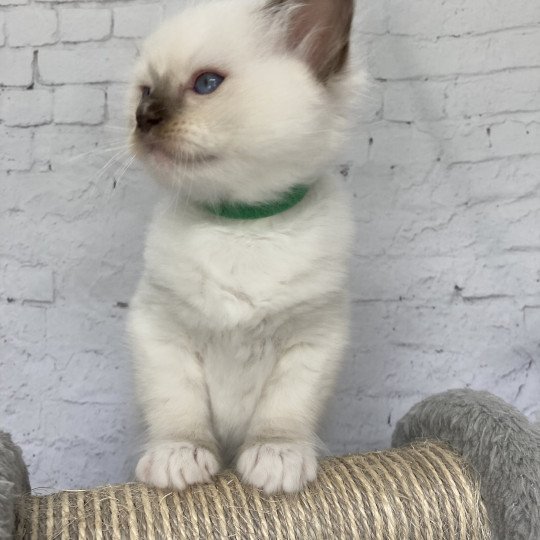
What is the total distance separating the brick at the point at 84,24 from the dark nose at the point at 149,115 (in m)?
0.70

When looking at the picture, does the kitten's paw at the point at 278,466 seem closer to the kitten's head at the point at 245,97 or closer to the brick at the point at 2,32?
the kitten's head at the point at 245,97

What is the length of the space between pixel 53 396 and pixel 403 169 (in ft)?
3.28

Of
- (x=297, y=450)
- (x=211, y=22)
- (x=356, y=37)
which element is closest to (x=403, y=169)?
(x=356, y=37)

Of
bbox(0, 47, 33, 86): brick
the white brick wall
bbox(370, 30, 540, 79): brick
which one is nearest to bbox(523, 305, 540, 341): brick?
the white brick wall

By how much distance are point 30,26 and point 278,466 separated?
118cm

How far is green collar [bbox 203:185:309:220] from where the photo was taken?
990 mm

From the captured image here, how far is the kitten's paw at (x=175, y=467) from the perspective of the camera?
83cm

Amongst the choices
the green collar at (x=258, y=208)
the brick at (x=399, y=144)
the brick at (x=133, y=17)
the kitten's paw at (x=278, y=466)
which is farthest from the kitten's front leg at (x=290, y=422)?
the brick at (x=133, y=17)

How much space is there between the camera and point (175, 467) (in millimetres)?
843

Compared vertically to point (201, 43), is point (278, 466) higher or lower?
lower

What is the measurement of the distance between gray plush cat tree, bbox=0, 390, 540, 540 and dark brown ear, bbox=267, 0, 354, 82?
1.87ft

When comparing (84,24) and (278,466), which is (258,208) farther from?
(84,24)

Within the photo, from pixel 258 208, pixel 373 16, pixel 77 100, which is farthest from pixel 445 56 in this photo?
pixel 77 100

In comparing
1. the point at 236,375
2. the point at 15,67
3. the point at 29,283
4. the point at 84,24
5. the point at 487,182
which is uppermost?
the point at 84,24
